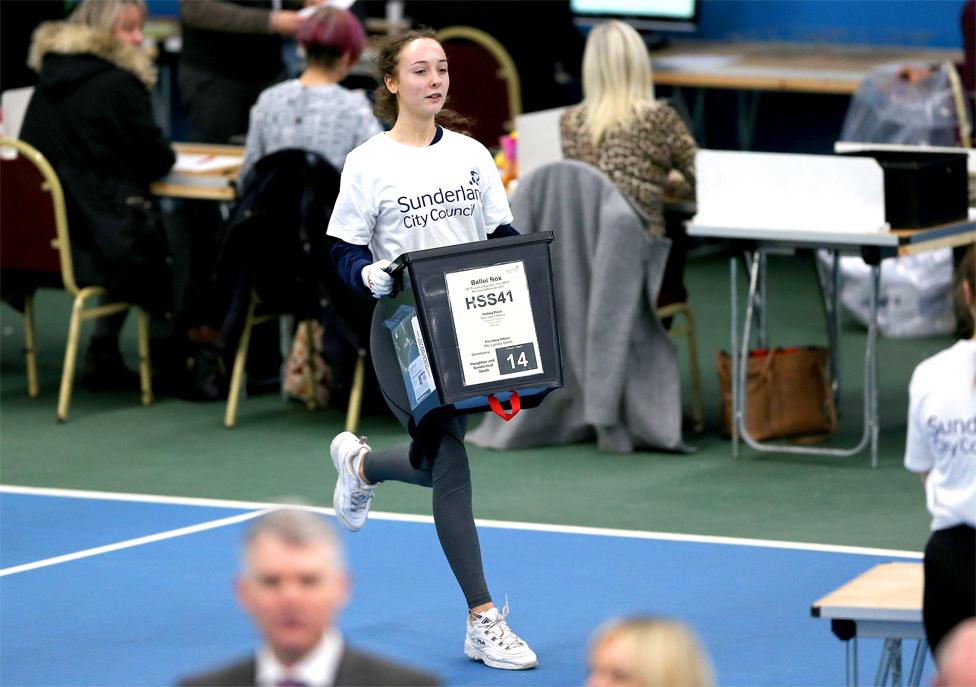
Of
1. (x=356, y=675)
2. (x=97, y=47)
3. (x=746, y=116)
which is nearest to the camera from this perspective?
(x=356, y=675)

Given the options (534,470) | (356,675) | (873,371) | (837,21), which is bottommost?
(534,470)

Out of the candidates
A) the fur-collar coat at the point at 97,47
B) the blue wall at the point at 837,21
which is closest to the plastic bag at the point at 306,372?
the fur-collar coat at the point at 97,47

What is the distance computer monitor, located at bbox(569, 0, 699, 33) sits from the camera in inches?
468

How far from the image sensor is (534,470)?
727 cm

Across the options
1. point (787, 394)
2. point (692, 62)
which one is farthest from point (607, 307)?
point (692, 62)

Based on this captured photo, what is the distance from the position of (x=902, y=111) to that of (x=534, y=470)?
3773mm

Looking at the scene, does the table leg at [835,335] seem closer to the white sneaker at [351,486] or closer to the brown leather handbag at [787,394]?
the brown leather handbag at [787,394]

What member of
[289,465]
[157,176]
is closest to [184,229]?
[157,176]

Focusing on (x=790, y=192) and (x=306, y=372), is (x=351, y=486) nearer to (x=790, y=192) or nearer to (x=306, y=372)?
(x=790, y=192)

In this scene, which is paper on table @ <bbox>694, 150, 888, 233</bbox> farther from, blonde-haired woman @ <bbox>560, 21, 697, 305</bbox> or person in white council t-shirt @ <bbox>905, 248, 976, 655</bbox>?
person in white council t-shirt @ <bbox>905, 248, 976, 655</bbox>

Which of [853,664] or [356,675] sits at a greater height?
[356,675]

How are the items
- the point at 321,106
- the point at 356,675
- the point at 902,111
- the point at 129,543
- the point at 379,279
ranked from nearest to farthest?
the point at 356,675 → the point at 379,279 → the point at 129,543 → the point at 321,106 → the point at 902,111

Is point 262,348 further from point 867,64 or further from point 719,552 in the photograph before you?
point 867,64

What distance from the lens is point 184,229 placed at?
866 centimetres
